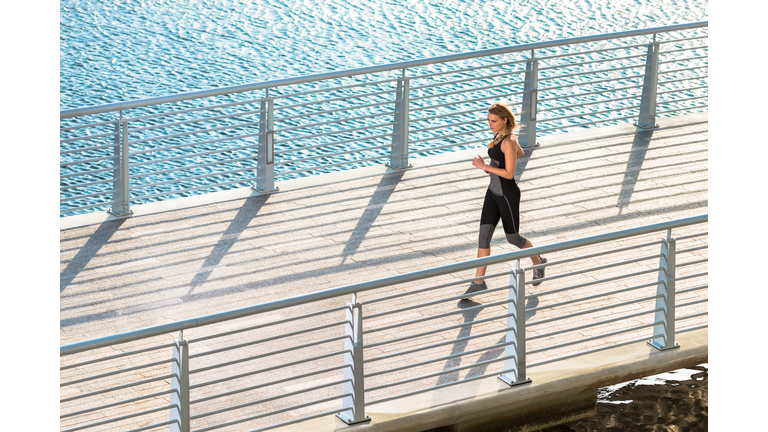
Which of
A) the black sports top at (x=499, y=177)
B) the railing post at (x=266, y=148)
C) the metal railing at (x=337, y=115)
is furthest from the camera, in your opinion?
the railing post at (x=266, y=148)

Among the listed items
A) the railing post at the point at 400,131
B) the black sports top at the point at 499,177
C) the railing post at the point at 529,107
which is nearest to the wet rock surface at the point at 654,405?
the black sports top at the point at 499,177

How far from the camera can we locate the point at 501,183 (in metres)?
8.23

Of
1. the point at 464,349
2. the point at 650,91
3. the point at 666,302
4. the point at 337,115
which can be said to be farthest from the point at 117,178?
the point at 337,115

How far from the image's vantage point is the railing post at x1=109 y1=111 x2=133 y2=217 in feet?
31.4

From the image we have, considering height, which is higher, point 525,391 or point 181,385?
point 181,385

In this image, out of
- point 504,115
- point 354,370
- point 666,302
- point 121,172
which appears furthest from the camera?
point 121,172

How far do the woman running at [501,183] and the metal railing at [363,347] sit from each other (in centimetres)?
44

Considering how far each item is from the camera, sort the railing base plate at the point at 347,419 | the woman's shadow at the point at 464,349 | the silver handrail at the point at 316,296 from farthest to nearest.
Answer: the woman's shadow at the point at 464,349 < the railing base plate at the point at 347,419 < the silver handrail at the point at 316,296

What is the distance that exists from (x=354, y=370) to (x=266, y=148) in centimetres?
423

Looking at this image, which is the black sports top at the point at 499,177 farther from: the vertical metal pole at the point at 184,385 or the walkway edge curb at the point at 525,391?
the vertical metal pole at the point at 184,385

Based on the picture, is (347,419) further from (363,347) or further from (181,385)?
(181,385)

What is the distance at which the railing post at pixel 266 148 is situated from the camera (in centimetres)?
1019
